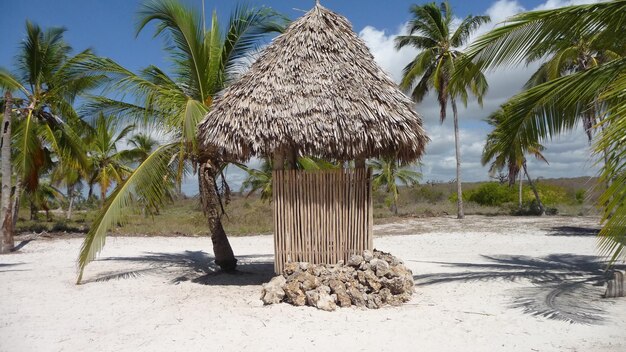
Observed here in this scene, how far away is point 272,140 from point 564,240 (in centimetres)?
1088

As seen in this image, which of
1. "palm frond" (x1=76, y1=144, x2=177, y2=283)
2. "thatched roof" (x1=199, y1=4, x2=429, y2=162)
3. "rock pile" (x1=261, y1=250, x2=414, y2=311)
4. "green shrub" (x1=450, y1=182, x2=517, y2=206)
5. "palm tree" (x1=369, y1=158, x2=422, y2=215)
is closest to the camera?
"rock pile" (x1=261, y1=250, x2=414, y2=311)

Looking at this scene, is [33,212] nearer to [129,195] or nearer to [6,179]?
[6,179]

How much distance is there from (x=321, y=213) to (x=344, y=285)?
127 cm

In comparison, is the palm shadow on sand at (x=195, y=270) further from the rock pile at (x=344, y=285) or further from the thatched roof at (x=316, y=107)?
the thatched roof at (x=316, y=107)

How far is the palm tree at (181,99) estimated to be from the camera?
7.95 metres

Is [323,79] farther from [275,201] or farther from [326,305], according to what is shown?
[326,305]

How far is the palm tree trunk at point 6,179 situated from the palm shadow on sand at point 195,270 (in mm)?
3484

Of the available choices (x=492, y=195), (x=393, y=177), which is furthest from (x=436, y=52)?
(x=492, y=195)

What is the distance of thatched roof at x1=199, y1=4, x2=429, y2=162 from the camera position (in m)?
7.32

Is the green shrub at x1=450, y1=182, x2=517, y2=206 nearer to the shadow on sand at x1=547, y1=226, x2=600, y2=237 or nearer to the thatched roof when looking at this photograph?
the shadow on sand at x1=547, y1=226, x2=600, y2=237

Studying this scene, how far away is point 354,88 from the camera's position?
7582 mm

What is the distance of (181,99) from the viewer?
8.95 metres

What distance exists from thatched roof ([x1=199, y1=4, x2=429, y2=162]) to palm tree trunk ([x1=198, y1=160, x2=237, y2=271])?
1302 millimetres

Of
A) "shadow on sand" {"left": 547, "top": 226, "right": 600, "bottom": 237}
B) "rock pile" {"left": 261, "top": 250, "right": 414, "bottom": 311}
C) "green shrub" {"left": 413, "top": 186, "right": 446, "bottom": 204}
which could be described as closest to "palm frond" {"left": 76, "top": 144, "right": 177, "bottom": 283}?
"rock pile" {"left": 261, "top": 250, "right": 414, "bottom": 311}
